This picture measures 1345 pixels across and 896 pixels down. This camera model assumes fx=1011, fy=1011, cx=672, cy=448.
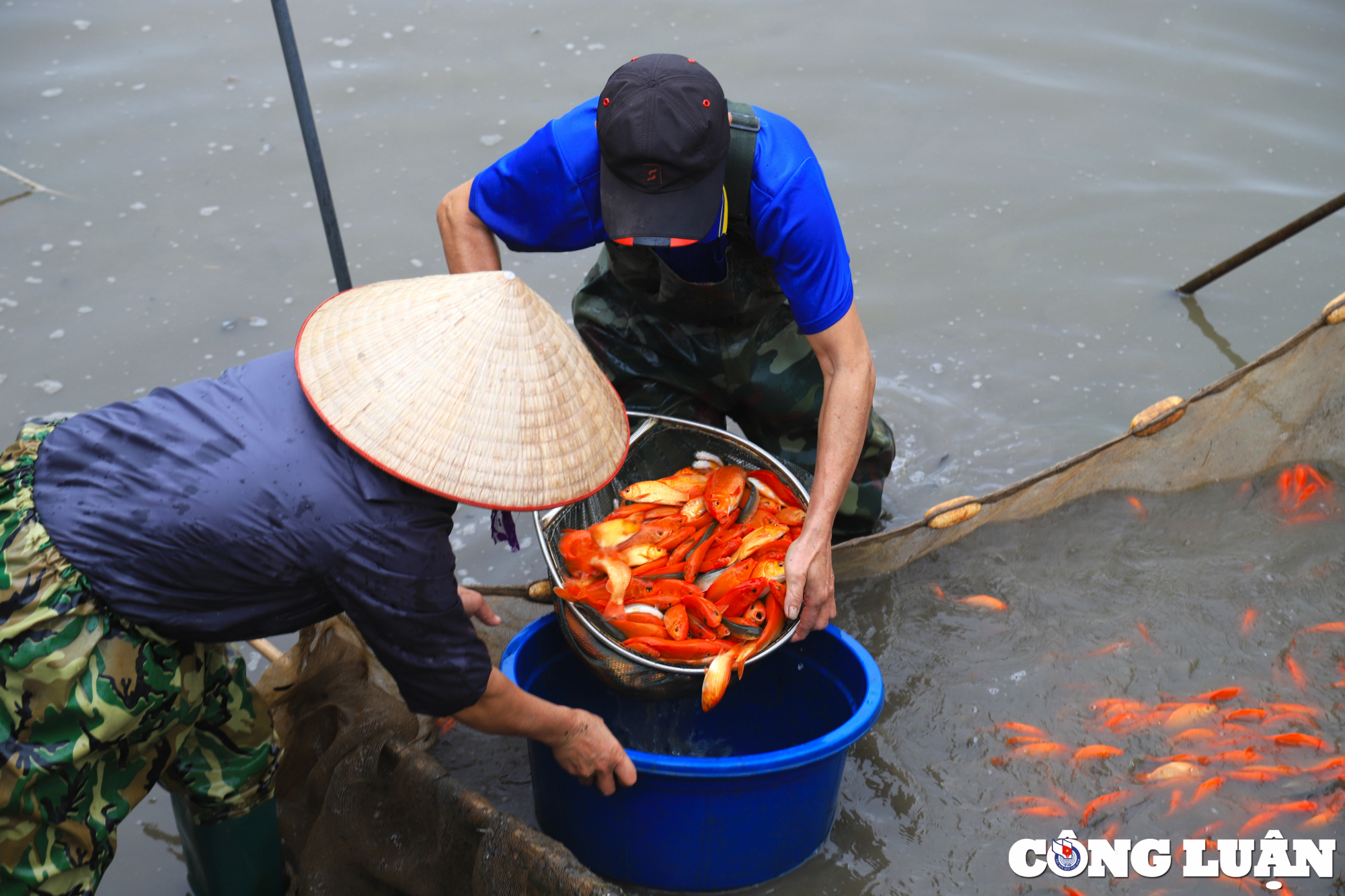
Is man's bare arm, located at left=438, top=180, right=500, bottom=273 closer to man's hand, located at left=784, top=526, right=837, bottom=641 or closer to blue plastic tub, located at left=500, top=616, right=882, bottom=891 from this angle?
blue plastic tub, located at left=500, top=616, right=882, bottom=891

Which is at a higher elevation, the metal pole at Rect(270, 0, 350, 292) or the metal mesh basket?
the metal pole at Rect(270, 0, 350, 292)

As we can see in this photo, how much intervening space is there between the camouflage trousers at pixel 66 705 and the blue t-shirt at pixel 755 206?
1.20 metres

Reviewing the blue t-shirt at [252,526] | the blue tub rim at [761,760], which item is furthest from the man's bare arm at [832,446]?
the blue t-shirt at [252,526]

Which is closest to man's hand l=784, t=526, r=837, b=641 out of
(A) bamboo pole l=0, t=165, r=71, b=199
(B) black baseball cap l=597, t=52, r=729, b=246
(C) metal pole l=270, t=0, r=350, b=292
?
(B) black baseball cap l=597, t=52, r=729, b=246

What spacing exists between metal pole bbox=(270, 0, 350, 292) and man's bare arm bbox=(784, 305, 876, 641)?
129 cm

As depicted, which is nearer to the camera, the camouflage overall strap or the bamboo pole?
the camouflage overall strap

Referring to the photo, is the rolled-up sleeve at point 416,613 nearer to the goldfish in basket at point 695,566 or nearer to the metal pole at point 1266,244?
the goldfish in basket at point 695,566

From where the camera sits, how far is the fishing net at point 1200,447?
125 inches

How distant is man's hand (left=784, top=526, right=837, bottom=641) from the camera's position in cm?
235

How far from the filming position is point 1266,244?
412 centimetres

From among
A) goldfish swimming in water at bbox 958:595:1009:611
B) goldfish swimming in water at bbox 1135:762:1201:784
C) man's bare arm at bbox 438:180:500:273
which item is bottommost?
goldfish swimming in water at bbox 1135:762:1201:784

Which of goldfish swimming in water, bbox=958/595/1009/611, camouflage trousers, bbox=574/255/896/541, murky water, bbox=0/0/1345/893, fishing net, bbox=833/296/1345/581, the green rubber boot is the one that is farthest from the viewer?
murky water, bbox=0/0/1345/893

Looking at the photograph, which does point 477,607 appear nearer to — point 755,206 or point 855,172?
point 755,206

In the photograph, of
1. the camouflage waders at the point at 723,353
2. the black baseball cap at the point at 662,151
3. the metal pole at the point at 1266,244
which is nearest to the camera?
the black baseball cap at the point at 662,151
